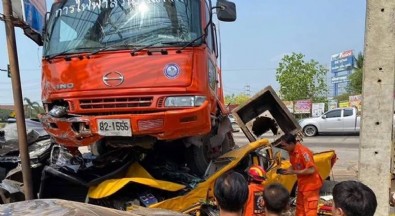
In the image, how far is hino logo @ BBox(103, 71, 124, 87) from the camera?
5.38 metres

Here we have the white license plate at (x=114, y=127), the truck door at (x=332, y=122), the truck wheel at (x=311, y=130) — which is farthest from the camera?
the truck wheel at (x=311, y=130)

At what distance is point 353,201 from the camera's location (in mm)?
2570

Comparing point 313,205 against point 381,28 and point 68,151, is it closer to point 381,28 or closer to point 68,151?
point 381,28

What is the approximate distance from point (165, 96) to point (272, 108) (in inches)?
137

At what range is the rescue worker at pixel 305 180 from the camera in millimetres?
5188

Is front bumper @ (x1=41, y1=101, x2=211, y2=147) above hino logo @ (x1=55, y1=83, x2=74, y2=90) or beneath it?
beneath

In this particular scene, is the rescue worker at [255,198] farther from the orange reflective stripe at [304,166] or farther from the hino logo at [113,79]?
the hino logo at [113,79]

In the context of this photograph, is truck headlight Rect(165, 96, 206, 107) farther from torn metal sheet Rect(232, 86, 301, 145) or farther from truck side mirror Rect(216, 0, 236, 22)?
torn metal sheet Rect(232, 86, 301, 145)

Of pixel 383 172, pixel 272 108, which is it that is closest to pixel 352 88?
pixel 272 108

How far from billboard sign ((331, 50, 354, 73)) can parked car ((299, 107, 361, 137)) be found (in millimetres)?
78136

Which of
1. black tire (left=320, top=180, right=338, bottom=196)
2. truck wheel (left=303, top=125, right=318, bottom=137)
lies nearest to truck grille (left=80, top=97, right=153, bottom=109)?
black tire (left=320, top=180, right=338, bottom=196)

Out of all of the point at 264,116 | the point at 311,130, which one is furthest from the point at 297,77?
the point at 264,116

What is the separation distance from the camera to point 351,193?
2.61 meters

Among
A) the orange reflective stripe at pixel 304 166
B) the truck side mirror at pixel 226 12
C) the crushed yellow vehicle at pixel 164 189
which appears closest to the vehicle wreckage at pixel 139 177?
the crushed yellow vehicle at pixel 164 189
